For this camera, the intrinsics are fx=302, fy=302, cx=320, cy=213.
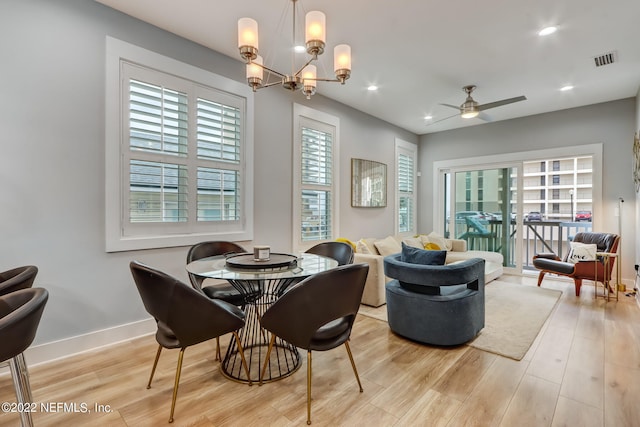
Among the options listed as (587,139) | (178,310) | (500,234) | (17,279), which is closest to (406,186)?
(500,234)

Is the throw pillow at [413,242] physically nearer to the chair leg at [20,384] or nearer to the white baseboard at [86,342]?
the white baseboard at [86,342]

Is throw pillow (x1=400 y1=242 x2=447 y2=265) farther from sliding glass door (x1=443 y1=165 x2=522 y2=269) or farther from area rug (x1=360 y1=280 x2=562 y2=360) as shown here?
sliding glass door (x1=443 y1=165 x2=522 y2=269)

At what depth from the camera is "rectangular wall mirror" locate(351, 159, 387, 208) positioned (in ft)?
16.6

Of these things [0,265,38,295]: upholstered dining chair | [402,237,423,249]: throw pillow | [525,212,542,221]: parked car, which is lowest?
[402,237,423,249]: throw pillow

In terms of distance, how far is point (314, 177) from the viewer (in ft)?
14.3

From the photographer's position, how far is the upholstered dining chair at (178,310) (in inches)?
61.7

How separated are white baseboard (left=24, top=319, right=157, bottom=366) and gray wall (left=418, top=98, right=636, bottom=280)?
243 inches

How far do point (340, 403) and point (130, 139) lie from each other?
2679 mm

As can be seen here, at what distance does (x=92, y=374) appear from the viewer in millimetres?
2150

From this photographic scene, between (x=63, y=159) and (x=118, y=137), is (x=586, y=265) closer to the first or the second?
(x=118, y=137)

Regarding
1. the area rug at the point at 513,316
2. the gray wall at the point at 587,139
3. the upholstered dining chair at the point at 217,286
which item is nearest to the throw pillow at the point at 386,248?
the area rug at the point at 513,316

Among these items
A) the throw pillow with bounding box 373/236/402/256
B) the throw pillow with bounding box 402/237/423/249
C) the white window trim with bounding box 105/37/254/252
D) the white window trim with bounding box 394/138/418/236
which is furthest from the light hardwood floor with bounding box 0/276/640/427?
the white window trim with bounding box 394/138/418/236

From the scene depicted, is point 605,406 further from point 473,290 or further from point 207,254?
point 207,254

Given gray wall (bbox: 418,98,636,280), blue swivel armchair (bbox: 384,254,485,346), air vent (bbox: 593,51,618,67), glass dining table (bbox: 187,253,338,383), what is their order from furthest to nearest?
gray wall (bbox: 418,98,636,280), air vent (bbox: 593,51,618,67), blue swivel armchair (bbox: 384,254,485,346), glass dining table (bbox: 187,253,338,383)
